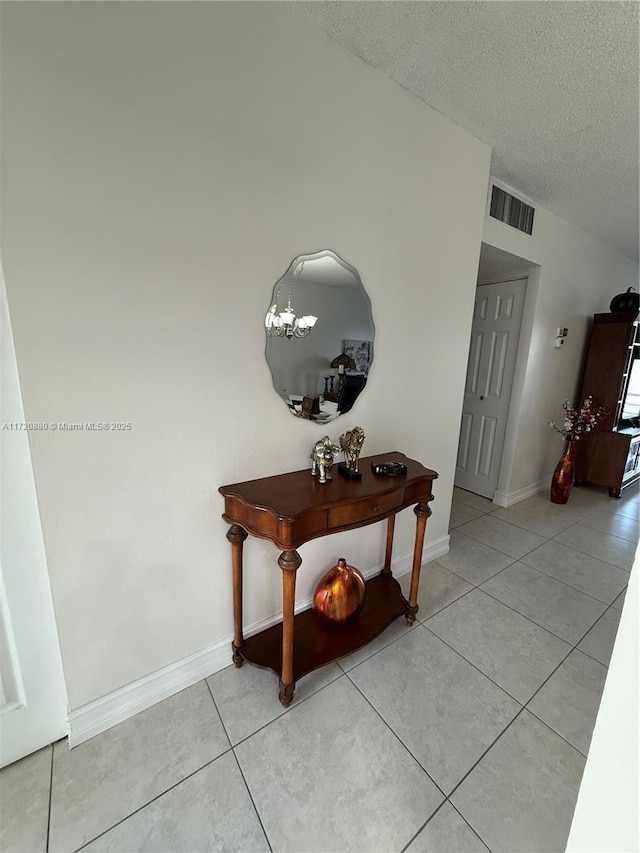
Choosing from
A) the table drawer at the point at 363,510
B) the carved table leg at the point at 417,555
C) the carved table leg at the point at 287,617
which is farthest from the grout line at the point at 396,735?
the table drawer at the point at 363,510

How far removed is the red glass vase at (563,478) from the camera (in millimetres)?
3293

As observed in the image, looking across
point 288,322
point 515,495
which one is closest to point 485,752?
point 288,322

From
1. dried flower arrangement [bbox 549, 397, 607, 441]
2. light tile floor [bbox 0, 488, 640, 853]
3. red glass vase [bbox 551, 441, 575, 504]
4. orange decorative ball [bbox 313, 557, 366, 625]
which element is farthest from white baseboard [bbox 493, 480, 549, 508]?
orange decorative ball [bbox 313, 557, 366, 625]

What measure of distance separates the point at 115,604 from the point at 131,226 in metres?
1.31

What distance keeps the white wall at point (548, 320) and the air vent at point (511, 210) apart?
0.05 meters

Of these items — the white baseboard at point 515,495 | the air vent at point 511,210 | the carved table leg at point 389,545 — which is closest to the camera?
the carved table leg at point 389,545

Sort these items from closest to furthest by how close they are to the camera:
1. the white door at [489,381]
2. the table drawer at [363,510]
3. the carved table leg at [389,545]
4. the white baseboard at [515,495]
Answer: the table drawer at [363,510]
the carved table leg at [389,545]
the white door at [489,381]
the white baseboard at [515,495]

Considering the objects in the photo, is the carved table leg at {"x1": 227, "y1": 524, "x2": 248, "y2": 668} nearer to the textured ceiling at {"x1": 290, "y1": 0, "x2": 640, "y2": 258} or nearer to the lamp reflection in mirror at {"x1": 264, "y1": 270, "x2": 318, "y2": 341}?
the lamp reflection in mirror at {"x1": 264, "y1": 270, "x2": 318, "y2": 341}

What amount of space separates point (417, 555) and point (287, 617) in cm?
76

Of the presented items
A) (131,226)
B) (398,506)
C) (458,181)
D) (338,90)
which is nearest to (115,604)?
(398,506)

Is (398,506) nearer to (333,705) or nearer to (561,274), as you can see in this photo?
(333,705)

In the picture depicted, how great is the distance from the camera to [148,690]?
1.32 metres

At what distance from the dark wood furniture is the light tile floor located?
7.79 ft

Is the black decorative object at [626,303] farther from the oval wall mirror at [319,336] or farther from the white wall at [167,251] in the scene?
the oval wall mirror at [319,336]
